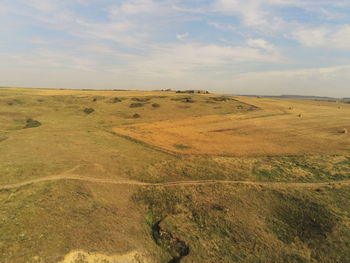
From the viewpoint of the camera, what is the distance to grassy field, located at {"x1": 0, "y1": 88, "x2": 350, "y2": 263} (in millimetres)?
13844

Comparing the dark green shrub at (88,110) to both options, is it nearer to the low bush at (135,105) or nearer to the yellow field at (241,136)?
the low bush at (135,105)

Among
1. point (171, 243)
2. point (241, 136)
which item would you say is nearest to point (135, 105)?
→ point (241, 136)

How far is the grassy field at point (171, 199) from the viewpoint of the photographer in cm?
1384

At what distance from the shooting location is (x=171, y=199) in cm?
1939

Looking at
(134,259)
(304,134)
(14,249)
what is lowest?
(134,259)

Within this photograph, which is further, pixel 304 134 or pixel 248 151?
pixel 304 134

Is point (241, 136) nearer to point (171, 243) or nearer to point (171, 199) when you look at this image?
point (171, 199)

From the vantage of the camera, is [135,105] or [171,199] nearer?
[171,199]

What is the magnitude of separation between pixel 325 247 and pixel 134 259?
1330cm

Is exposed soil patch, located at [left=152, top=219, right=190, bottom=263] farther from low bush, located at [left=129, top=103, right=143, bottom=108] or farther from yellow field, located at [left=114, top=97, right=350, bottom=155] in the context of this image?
low bush, located at [left=129, top=103, right=143, bottom=108]

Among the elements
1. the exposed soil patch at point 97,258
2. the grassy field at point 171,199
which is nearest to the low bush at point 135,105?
the grassy field at point 171,199

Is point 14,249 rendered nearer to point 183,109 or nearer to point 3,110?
point 3,110

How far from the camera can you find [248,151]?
104ft

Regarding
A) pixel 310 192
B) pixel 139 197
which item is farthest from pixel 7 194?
pixel 310 192
